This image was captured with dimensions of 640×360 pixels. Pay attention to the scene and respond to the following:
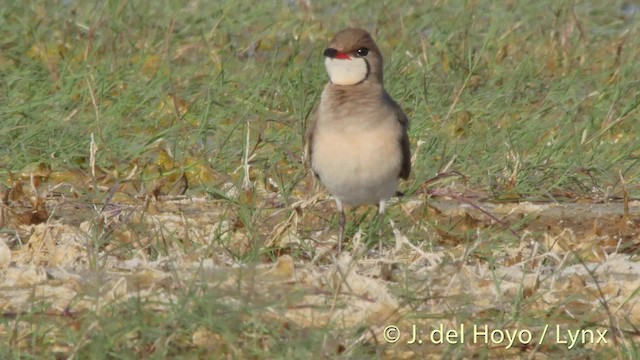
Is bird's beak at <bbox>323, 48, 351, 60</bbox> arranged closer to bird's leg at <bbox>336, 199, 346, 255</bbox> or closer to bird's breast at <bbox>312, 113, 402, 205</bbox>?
bird's breast at <bbox>312, 113, 402, 205</bbox>

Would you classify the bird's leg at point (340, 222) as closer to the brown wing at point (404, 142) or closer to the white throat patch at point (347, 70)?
the brown wing at point (404, 142)

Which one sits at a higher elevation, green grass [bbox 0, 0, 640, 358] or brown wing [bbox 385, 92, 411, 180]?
brown wing [bbox 385, 92, 411, 180]

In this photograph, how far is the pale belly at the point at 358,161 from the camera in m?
6.07

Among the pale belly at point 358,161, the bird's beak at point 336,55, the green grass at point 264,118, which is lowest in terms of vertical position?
the green grass at point 264,118

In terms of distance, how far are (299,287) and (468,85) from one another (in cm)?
484

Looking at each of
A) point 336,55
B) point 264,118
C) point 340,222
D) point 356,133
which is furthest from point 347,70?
point 264,118

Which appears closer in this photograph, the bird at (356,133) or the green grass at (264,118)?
the green grass at (264,118)

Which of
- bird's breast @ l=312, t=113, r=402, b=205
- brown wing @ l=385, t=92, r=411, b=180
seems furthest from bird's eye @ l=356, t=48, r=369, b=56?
bird's breast @ l=312, t=113, r=402, b=205

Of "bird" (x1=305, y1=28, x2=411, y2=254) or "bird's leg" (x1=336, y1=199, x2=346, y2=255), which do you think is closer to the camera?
"bird's leg" (x1=336, y1=199, x2=346, y2=255)

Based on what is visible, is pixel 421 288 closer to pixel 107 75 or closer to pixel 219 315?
pixel 219 315

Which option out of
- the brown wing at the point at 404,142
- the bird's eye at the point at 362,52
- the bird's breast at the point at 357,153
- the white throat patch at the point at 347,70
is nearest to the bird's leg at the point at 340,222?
the bird's breast at the point at 357,153

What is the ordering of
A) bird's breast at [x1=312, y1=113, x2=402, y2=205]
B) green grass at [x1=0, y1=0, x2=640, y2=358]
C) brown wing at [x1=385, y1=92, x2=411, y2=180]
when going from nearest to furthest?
green grass at [x1=0, y1=0, x2=640, y2=358] → bird's breast at [x1=312, y1=113, x2=402, y2=205] → brown wing at [x1=385, y1=92, x2=411, y2=180]

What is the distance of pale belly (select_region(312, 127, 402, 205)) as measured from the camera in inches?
239

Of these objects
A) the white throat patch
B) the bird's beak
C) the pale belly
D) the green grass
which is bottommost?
the green grass
